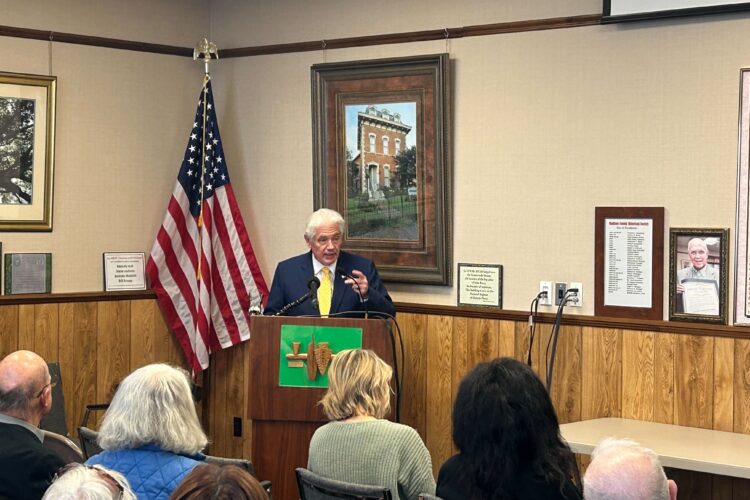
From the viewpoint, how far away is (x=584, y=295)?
523 centimetres

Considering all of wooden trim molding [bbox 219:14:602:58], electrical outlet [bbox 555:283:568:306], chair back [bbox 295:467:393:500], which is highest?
wooden trim molding [bbox 219:14:602:58]

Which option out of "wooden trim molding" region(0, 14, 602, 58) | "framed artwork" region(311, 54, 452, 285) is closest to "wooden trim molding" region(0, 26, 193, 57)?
"wooden trim molding" region(0, 14, 602, 58)

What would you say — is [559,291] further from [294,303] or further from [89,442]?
[89,442]

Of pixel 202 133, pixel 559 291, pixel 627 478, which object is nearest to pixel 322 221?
pixel 559 291

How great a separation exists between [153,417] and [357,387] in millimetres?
818

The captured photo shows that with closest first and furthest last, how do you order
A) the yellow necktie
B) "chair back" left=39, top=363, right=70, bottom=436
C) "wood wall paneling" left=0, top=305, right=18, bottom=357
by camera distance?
the yellow necktie < "chair back" left=39, top=363, right=70, bottom=436 < "wood wall paneling" left=0, top=305, right=18, bottom=357

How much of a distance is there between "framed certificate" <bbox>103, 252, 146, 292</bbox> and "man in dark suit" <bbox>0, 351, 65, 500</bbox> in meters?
2.78

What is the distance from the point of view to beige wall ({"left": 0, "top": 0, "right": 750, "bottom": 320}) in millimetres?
4914

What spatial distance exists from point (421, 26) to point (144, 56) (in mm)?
1840

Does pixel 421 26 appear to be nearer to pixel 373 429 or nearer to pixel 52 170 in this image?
pixel 52 170

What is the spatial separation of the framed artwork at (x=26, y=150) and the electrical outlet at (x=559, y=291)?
9.77 feet

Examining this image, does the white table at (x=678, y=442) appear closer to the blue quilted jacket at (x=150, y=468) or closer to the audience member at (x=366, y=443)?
the audience member at (x=366, y=443)

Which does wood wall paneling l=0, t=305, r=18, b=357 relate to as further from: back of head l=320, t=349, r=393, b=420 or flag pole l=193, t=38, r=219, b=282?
back of head l=320, t=349, r=393, b=420

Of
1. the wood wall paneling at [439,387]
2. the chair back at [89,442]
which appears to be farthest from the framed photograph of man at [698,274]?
the chair back at [89,442]
